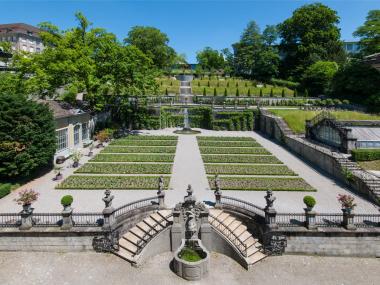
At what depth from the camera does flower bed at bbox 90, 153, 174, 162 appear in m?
29.9

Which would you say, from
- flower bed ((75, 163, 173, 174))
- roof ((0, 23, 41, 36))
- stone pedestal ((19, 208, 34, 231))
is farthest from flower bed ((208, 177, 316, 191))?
roof ((0, 23, 41, 36))

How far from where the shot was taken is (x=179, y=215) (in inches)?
623

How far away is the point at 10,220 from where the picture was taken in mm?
16312

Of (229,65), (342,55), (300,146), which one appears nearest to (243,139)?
(300,146)

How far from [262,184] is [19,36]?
96166mm

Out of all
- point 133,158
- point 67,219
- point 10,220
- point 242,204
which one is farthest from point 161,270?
point 133,158

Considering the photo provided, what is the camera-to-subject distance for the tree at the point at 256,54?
88562 mm

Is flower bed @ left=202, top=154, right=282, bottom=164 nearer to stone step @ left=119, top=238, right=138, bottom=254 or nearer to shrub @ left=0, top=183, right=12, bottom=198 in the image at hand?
stone step @ left=119, top=238, right=138, bottom=254

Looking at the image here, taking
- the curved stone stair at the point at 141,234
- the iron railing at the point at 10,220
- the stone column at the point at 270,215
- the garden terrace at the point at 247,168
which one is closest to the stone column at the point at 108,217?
the curved stone stair at the point at 141,234

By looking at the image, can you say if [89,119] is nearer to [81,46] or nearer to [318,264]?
[81,46]

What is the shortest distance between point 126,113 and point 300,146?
28.7 meters

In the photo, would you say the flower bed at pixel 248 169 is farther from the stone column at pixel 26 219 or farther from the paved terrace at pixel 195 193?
the stone column at pixel 26 219

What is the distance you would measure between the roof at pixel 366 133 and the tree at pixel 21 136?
1135 inches

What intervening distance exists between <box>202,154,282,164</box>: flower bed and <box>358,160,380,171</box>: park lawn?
7.28 m
